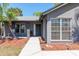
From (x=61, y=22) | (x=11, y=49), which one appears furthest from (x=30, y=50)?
(x=61, y=22)

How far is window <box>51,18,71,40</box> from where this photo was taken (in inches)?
749

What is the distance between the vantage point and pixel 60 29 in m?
19.1

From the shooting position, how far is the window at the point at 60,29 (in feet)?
62.4

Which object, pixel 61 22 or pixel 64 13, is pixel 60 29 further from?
pixel 64 13

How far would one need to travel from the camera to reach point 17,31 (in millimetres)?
34312

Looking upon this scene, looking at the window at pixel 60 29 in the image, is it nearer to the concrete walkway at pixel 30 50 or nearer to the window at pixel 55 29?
the window at pixel 55 29

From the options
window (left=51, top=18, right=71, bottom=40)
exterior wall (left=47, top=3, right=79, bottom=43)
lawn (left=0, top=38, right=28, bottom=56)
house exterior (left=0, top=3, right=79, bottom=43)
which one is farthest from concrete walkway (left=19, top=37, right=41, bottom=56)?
exterior wall (left=47, top=3, right=79, bottom=43)

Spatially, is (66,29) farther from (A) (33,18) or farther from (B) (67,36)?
(A) (33,18)

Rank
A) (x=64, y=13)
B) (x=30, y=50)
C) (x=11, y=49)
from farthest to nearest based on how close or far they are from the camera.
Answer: (x=64, y=13) < (x=11, y=49) < (x=30, y=50)

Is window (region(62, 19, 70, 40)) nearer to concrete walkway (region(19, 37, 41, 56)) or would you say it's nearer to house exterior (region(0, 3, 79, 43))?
house exterior (region(0, 3, 79, 43))

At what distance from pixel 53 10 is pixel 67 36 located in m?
2.77

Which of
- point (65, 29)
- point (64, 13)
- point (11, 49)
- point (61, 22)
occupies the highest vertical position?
point (64, 13)

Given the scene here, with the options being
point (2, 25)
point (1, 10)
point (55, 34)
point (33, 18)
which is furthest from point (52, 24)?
point (2, 25)

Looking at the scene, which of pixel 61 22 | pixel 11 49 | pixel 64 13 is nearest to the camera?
pixel 11 49
